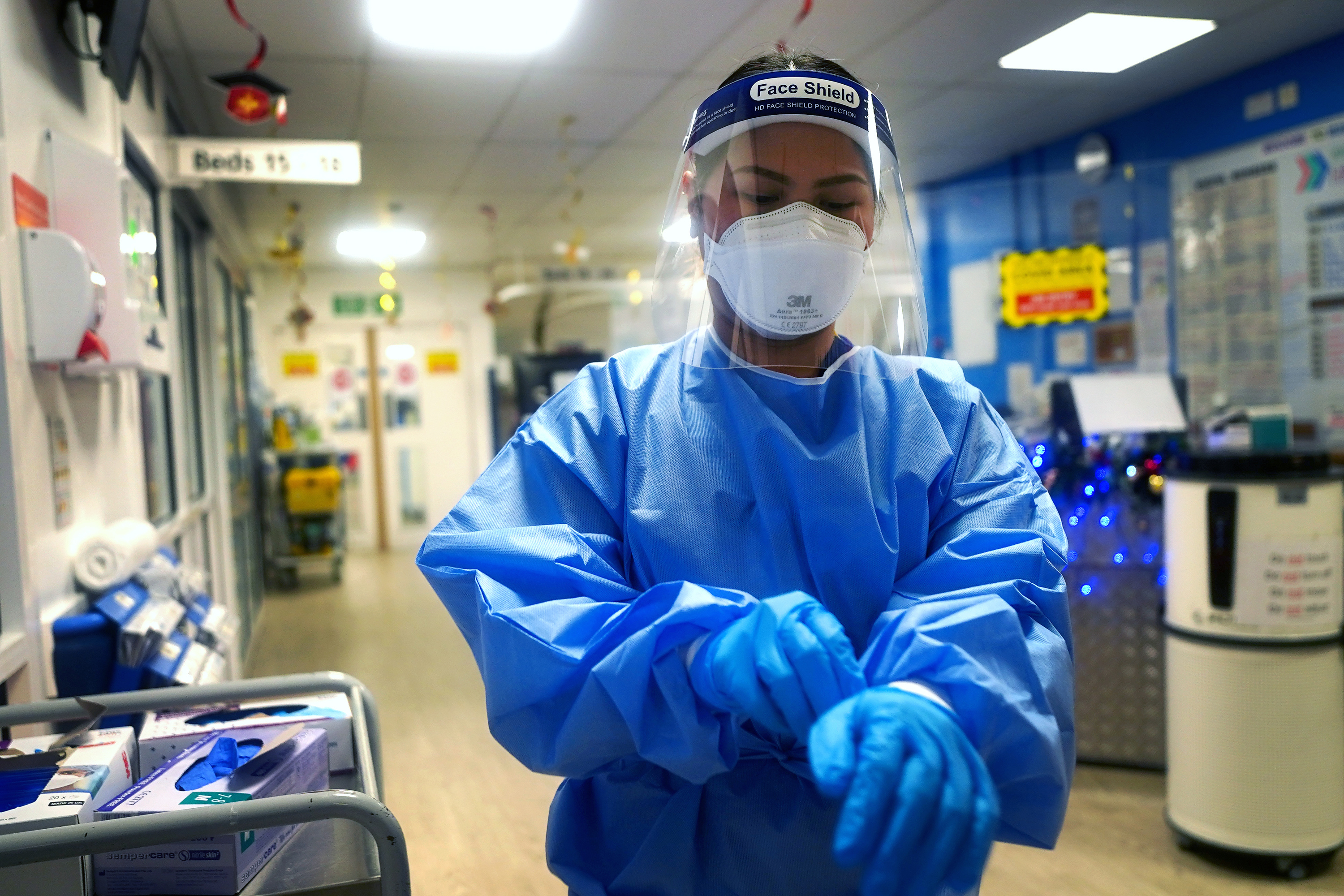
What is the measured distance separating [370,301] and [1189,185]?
7.08 m

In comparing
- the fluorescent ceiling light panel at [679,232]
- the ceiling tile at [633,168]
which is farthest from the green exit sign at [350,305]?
the fluorescent ceiling light panel at [679,232]

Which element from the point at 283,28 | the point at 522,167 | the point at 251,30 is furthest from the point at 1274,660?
the point at 522,167

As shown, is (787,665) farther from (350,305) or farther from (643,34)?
(350,305)

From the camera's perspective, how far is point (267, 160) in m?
2.93

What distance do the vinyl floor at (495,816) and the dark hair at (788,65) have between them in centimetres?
217

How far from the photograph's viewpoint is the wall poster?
376 cm

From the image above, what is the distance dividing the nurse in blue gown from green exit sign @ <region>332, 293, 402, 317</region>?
8374mm

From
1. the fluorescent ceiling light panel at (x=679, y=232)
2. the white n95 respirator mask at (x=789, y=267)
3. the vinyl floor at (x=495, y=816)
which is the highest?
the fluorescent ceiling light panel at (x=679, y=232)

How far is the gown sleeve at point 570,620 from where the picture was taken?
0.85 metres

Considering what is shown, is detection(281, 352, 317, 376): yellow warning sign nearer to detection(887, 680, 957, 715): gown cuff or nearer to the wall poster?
the wall poster

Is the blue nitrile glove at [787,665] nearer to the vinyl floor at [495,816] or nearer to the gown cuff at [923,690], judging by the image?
the gown cuff at [923,690]

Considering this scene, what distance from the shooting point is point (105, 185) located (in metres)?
2.06

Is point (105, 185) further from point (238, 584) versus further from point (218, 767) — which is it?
point (238, 584)

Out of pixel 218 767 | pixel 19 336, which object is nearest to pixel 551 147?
pixel 19 336
